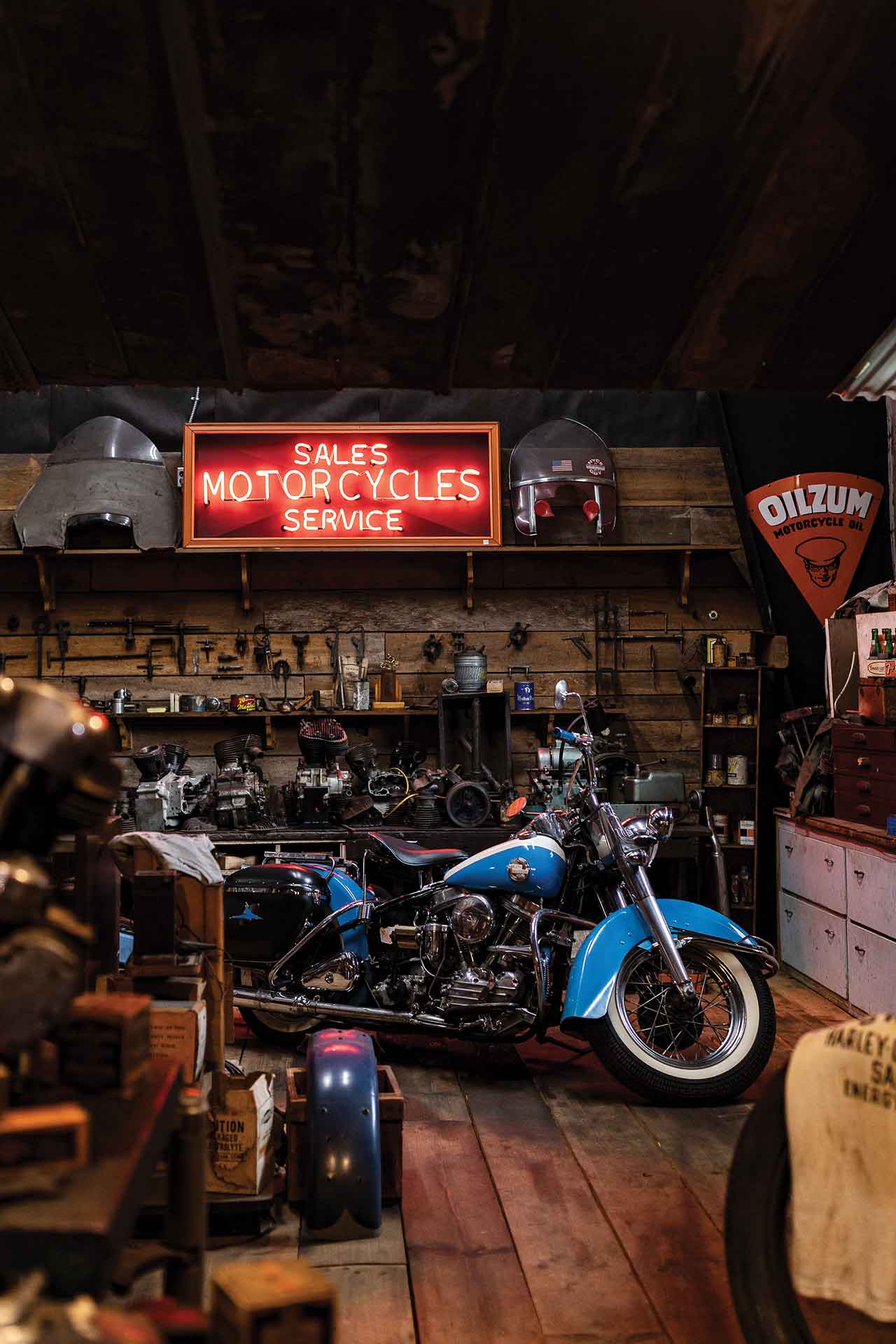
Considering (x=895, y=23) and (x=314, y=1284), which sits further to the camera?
(x=895, y=23)

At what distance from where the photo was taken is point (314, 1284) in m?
1.16

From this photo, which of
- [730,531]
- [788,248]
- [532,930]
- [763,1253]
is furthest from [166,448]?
[763,1253]

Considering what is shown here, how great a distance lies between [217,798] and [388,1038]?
5.07 feet

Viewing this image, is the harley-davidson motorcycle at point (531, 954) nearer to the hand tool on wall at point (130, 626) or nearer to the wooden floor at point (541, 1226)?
the wooden floor at point (541, 1226)

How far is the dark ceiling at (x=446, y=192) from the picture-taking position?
5.74ft

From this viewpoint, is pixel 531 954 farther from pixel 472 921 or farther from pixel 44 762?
pixel 44 762

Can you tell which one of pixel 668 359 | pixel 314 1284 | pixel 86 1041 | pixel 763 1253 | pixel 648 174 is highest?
pixel 648 174

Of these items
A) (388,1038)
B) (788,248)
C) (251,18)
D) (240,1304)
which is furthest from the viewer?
(388,1038)

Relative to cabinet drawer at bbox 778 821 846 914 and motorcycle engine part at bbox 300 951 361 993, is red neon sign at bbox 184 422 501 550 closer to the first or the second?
cabinet drawer at bbox 778 821 846 914

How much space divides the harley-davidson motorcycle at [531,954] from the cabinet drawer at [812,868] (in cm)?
99

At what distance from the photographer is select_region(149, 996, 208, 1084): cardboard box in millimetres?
2346

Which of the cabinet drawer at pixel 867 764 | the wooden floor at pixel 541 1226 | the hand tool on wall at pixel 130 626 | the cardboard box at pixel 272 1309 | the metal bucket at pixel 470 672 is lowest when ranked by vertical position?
the wooden floor at pixel 541 1226

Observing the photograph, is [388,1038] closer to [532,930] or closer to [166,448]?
[532,930]

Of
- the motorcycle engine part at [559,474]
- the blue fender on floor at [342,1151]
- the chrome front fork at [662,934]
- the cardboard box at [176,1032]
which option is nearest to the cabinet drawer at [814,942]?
the chrome front fork at [662,934]
